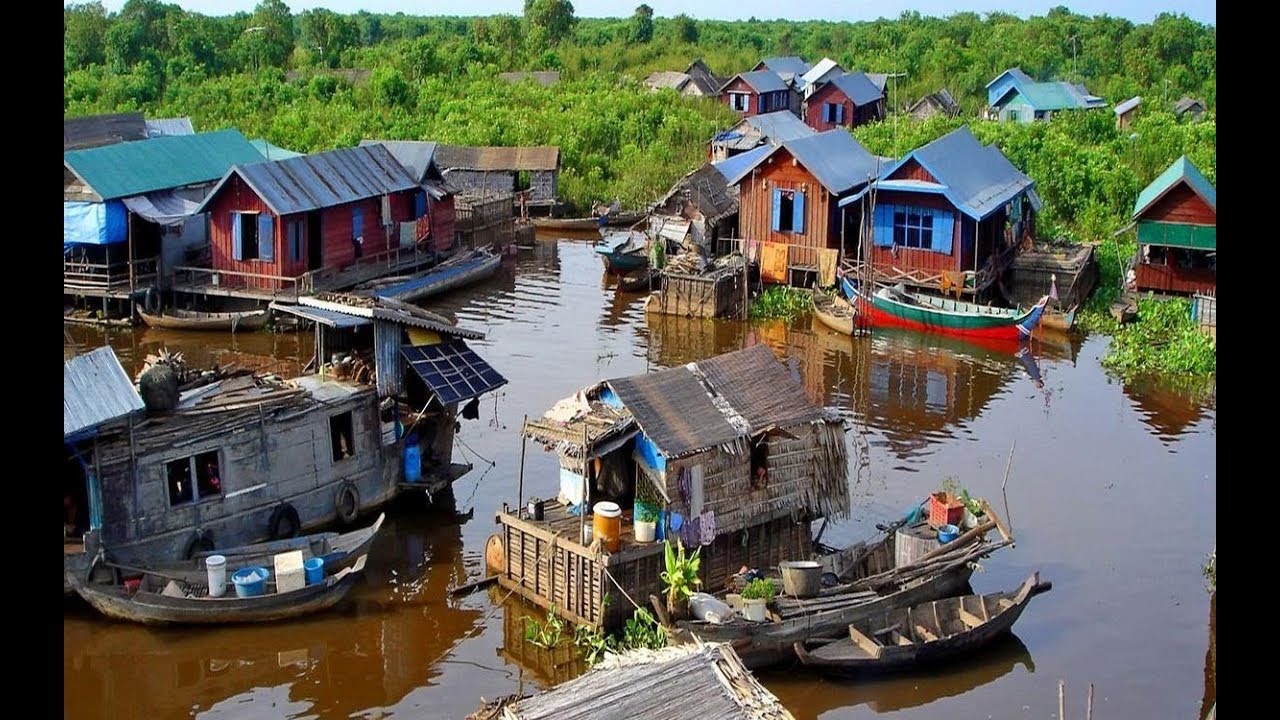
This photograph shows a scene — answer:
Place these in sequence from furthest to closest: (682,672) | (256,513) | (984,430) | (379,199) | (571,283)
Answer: (571,283) < (379,199) < (984,430) < (256,513) < (682,672)

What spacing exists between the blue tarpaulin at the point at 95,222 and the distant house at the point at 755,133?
80.1ft

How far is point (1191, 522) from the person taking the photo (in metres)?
21.6

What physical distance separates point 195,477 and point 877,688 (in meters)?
8.84

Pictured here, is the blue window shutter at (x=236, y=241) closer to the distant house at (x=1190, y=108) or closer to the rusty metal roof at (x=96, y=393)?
the rusty metal roof at (x=96, y=393)

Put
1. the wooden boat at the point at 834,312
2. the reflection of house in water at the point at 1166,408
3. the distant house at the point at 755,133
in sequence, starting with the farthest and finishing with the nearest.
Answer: the distant house at the point at 755,133, the wooden boat at the point at 834,312, the reflection of house in water at the point at 1166,408

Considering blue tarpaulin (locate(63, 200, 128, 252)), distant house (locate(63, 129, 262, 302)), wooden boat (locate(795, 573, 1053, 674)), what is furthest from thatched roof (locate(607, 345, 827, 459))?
blue tarpaulin (locate(63, 200, 128, 252))

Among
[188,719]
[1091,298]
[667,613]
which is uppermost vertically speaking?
[1091,298]

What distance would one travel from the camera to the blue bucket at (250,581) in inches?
669

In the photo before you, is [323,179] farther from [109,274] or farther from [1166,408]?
[1166,408]

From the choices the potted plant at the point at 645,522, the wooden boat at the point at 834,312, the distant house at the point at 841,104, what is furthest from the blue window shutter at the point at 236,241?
the distant house at the point at 841,104
